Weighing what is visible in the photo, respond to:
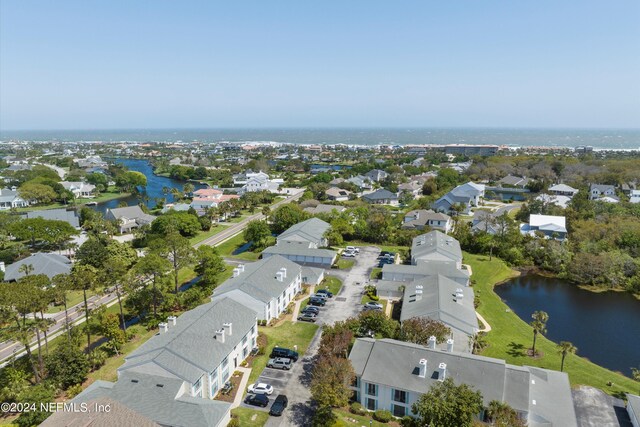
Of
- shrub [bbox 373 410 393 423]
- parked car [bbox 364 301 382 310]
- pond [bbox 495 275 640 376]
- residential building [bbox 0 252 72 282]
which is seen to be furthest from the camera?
residential building [bbox 0 252 72 282]

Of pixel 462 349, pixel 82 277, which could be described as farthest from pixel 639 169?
pixel 82 277

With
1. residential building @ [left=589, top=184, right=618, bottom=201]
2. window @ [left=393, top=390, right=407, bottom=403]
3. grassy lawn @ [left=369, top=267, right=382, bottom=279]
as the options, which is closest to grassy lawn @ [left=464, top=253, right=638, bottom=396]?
window @ [left=393, top=390, right=407, bottom=403]

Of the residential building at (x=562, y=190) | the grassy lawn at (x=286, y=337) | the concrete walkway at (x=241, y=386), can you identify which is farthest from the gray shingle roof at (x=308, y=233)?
the residential building at (x=562, y=190)

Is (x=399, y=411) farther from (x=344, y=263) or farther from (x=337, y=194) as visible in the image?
(x=337, y=194)

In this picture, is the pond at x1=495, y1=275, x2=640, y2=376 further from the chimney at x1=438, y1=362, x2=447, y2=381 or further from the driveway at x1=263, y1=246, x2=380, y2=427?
the chimney at x1=438, y1=362, x2=447, y2=381

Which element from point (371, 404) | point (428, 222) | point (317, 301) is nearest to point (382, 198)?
point (428, 222)

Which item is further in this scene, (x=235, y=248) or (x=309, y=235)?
(x=235, y=248)

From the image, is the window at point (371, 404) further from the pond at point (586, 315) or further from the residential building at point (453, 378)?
the pond at point (586, 315)

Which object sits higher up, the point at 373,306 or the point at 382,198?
the point at 382,198
